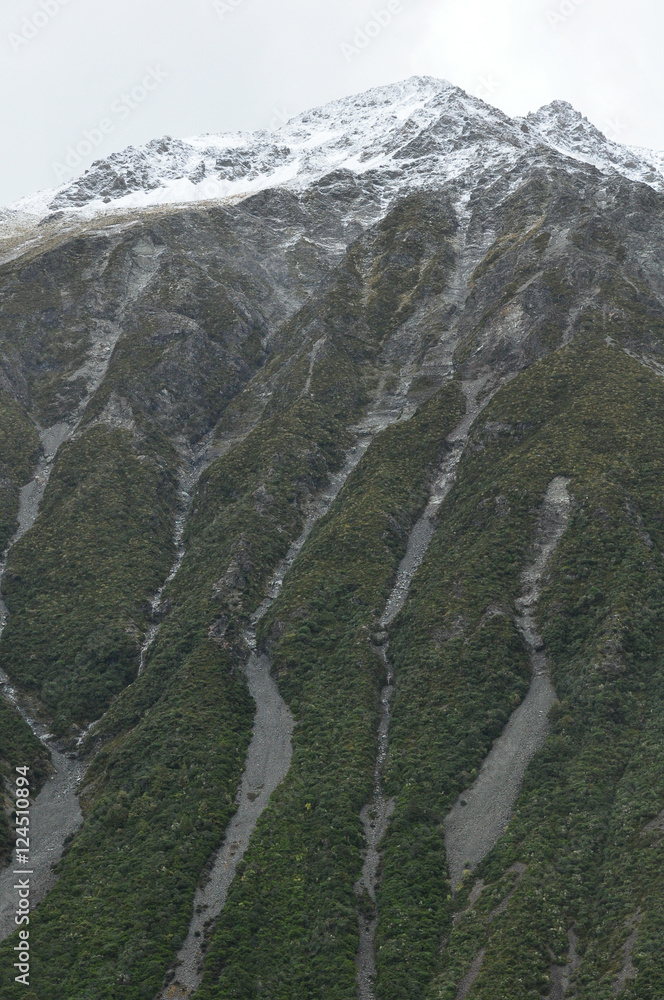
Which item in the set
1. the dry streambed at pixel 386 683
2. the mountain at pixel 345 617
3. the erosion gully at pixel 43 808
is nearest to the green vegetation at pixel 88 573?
the mountain at pixel 345 617

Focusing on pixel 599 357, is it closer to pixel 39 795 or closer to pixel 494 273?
pixel 494 273

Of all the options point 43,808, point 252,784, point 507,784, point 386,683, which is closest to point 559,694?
point 507,784

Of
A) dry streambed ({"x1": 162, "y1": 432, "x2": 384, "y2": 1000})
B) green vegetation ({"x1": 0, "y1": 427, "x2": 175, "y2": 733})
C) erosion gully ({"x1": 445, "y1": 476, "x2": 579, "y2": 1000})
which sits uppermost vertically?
green vegetation ({"x1": 0, "y1": 427, "x2": 175, "y2": 733})

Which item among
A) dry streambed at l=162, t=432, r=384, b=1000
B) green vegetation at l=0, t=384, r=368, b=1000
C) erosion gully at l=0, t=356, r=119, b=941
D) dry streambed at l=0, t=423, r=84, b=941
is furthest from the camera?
erosion gully at l=0, t=356, r=119, b=941

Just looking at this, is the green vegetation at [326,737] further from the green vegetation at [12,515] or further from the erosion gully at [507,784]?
the green vegetation at [12,515]

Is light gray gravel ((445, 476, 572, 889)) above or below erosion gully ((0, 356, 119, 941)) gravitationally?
below

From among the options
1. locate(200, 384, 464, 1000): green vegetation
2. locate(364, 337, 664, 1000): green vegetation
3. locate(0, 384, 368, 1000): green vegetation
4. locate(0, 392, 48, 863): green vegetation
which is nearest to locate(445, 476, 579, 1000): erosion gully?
locate(364, 337, 664, 1000): green vegetation

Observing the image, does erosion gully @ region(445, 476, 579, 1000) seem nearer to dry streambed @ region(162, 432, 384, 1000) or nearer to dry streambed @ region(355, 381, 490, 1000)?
dry streambed @ region(355, 381, 490, 1000)
